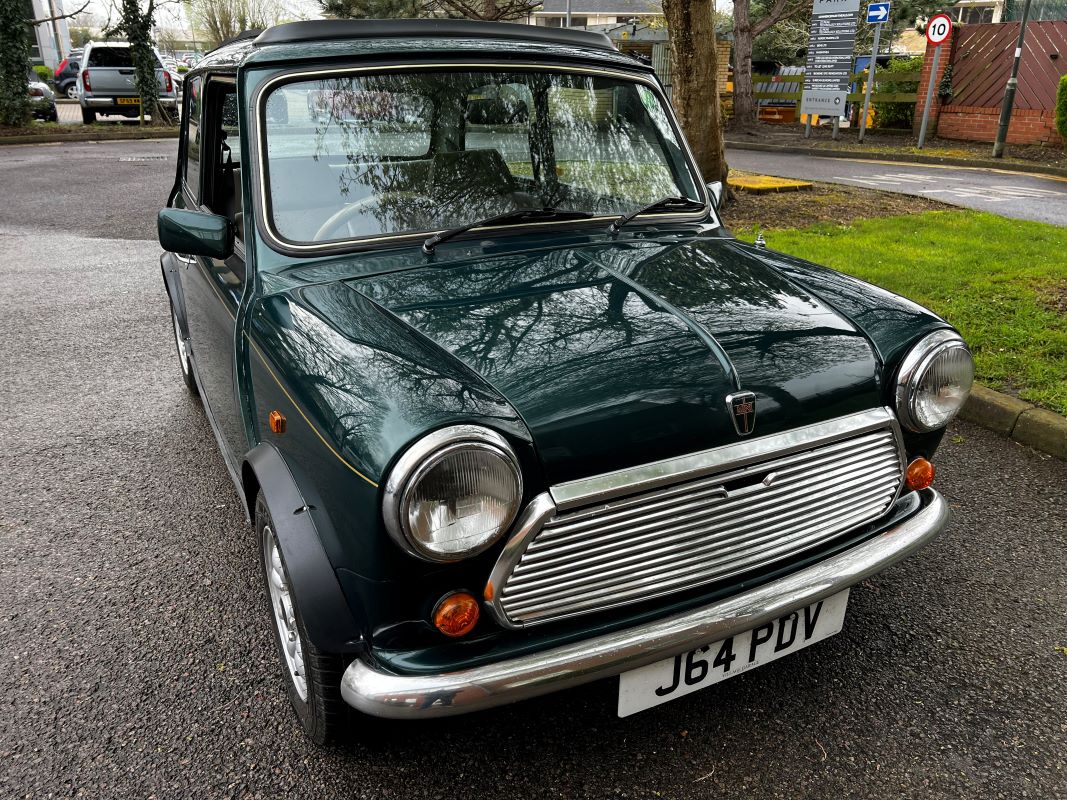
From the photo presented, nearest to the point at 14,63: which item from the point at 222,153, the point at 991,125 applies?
the point at 222,153

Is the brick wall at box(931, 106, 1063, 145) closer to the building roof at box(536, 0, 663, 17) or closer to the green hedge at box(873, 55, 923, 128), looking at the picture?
the green hedge at box(873, 55, 923, 128)

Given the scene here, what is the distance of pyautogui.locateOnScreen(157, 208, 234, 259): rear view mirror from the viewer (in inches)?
103

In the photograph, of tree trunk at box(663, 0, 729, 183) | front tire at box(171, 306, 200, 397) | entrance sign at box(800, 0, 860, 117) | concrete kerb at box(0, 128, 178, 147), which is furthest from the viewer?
concrete kerb at box(0, 128, 178, 147)

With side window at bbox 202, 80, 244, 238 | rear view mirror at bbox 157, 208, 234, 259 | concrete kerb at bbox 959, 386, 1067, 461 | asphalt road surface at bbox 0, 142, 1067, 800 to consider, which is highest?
side window at bbox 202, 80, 244, 238

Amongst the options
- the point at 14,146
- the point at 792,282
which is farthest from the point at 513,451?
the point at 14,146

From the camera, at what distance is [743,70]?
21.2 m

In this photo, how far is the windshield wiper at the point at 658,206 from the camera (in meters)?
2.87

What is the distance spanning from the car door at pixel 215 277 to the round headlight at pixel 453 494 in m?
1.10

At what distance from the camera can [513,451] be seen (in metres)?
1.73

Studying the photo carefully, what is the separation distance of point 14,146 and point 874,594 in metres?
20.3

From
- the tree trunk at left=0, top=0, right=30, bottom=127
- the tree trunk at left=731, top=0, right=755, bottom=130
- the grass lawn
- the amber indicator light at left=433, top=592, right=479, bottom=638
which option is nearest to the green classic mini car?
the amber indicator light at left=433, top=592, right=479, bottom=638

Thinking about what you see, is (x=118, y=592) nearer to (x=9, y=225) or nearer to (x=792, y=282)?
(x=792, y=282)

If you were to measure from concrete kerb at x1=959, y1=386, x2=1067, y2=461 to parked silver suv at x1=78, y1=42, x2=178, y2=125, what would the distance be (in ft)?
74.4

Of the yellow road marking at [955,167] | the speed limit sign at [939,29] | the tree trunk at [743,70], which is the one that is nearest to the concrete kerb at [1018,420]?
the yellow road marking at [955,167]
